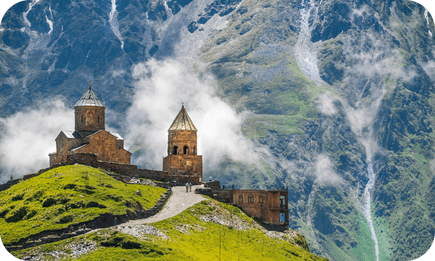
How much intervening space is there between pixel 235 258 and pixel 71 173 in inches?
1107

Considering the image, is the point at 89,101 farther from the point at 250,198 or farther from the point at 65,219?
the point at 65,219

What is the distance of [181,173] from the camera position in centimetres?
13838

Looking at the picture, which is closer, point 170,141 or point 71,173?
point 71,173

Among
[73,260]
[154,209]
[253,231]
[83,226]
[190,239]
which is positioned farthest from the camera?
[253,231]

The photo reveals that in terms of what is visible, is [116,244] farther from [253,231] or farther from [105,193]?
[253,231]

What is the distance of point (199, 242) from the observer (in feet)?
326

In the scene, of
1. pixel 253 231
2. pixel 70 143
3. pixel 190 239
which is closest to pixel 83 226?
pixel 190 239

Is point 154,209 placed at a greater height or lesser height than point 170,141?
lesser

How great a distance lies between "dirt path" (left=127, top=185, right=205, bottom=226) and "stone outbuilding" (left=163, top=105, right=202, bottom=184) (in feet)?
36.8

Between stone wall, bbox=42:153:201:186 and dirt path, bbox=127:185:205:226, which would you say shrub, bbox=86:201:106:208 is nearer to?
dirt path, bbox=127:185:205:226

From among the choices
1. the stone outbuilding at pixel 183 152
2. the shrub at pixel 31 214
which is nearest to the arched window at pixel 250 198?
the stone outbuilding at pixel 183 152

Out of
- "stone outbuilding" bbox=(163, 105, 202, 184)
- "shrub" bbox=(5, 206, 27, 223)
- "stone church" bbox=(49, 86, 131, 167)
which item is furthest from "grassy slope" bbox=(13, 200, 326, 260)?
"stone church" bbox=(49, 86, 131, 167)

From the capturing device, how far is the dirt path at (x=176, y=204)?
333ft

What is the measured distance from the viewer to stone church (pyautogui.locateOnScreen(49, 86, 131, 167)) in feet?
433
